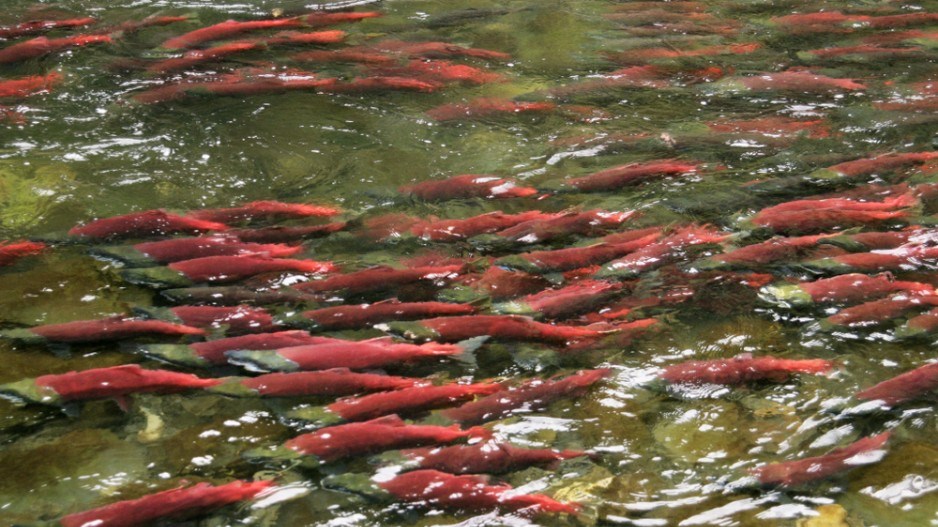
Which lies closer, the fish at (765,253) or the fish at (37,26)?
the fish at (765,253)

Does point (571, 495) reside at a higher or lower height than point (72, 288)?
lower

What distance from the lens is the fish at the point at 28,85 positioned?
6.33 m

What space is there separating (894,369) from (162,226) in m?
3.52

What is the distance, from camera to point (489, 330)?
13.6 feet

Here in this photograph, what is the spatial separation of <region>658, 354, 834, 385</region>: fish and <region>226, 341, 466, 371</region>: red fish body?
35.2 inches

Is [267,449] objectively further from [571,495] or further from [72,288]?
[72,288]

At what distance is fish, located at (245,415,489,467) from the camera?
11.5 feet

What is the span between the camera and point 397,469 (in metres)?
3.45

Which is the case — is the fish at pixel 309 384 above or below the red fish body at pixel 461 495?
above

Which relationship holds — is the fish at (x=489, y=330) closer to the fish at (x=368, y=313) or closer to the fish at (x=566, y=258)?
the fish at (x=368, y=313)

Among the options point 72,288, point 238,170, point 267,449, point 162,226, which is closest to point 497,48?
point 238,170

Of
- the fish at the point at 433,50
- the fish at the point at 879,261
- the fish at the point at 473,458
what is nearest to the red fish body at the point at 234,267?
the fish at the point at 473,458

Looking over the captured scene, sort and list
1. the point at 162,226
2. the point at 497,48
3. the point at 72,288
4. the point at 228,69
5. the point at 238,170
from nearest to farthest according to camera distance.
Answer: the point at 72,288 → the point at 162,226 → the point at 238,170 → the point at 228,69 → the point at 497,48

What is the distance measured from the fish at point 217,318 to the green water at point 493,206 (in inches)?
8.6
